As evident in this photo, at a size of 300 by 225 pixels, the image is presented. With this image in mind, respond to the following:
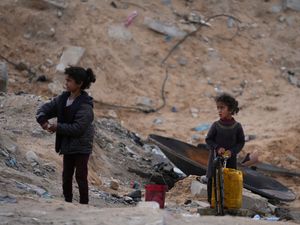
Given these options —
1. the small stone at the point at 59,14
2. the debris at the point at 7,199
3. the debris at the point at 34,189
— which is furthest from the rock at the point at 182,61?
the debris at the point at 7,199

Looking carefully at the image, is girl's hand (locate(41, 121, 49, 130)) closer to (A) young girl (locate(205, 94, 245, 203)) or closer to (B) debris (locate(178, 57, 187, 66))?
(A) young girl (locate(205, 94, 245, 203))

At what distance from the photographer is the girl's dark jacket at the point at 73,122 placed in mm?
6051

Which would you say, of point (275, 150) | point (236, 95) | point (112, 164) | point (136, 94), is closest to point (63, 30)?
point (136, 94)

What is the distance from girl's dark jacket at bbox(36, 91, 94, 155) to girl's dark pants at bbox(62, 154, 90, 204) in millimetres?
80

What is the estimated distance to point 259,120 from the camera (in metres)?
14.6

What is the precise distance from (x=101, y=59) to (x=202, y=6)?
377cm

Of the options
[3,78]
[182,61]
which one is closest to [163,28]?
[182,61]

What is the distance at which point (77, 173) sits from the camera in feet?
20.5

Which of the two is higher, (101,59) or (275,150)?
(101,59)

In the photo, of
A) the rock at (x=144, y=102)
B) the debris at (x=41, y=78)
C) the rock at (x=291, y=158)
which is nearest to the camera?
the rock at (x=291, y=158)

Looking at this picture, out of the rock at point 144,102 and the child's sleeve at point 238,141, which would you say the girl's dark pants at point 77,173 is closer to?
the child's sleeve at point 238,141

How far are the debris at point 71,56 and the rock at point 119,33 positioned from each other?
1.12 meters

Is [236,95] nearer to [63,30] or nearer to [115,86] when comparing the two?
→ [115,86]

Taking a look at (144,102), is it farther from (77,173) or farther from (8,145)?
(77,173)
